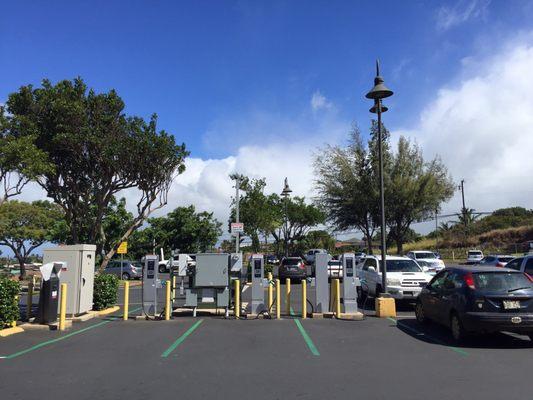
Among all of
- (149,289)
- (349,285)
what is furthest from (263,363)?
(149,289)

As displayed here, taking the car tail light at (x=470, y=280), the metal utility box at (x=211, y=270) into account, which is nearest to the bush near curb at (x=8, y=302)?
the metal utility box at (x=211, y=270)

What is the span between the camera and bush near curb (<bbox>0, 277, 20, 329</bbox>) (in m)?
10.4

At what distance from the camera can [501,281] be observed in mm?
9148

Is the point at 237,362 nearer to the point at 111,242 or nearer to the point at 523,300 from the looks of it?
the point at 523,300

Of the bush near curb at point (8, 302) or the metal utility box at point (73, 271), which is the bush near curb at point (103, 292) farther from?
the bush near curb at point (8, 302)

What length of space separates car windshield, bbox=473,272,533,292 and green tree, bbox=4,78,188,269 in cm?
1714

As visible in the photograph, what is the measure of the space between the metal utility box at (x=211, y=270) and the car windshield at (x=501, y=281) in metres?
6.48

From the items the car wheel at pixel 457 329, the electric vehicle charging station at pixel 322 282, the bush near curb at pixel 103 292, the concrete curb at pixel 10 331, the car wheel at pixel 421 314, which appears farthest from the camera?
the bush near curb at pixel 103 292

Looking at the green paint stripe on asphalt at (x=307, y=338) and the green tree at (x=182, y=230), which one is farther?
the green tree at (x=182, y=230)

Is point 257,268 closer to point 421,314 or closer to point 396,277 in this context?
point 421,314

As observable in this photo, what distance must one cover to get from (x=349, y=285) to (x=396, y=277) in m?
2.84

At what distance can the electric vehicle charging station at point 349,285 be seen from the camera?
41.2 ft

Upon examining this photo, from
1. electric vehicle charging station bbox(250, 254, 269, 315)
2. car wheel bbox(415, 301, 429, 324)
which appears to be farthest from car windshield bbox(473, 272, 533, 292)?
electric vehicle charging station bbox(250, 254, 269, 315)

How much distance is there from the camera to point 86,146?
21.8m
